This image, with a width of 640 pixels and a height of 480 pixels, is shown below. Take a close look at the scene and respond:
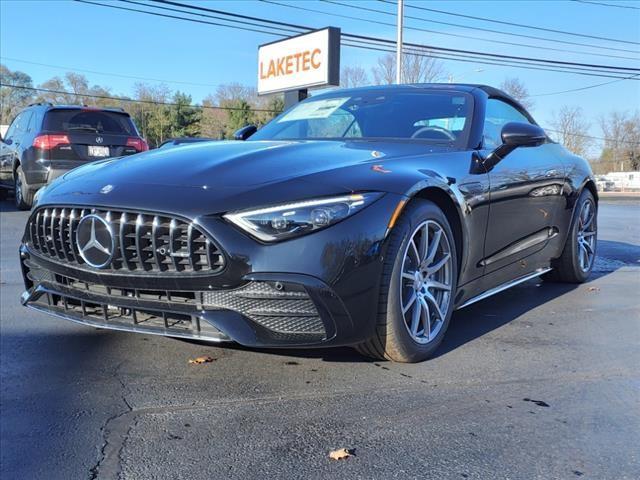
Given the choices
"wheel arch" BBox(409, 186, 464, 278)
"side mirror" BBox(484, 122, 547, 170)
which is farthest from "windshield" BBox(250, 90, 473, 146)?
"wheel arch" BBox(409, 186, 464, 278)

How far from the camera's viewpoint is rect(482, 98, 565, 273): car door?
3.64 metres

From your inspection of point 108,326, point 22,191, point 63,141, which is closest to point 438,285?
point 108,326

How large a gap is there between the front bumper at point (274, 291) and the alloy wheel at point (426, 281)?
294 mm

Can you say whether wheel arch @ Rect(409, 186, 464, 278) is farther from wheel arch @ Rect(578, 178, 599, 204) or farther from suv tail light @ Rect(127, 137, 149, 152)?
suv tail light @ Rect(127, 137, 149, 152)

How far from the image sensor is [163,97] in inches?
2061

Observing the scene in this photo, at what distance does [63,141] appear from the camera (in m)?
8.84

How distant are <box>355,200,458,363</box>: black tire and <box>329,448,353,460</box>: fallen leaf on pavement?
26.5 inches

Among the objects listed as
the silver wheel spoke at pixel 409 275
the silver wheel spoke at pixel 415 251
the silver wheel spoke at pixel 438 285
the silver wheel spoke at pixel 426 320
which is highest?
the silver wheel spoke at pixel 415 251

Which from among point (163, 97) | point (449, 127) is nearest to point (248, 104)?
point (163, 97)

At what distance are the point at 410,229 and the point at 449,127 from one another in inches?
48.6

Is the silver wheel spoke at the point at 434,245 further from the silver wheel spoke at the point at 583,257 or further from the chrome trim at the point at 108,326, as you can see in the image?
the silver wheel spoke at the point at 583,257

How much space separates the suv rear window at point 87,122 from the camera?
8.98m

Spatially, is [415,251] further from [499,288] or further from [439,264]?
[499,288]

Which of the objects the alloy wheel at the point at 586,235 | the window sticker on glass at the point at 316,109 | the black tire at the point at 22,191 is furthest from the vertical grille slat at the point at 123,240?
the black tire at the point at 22,191
